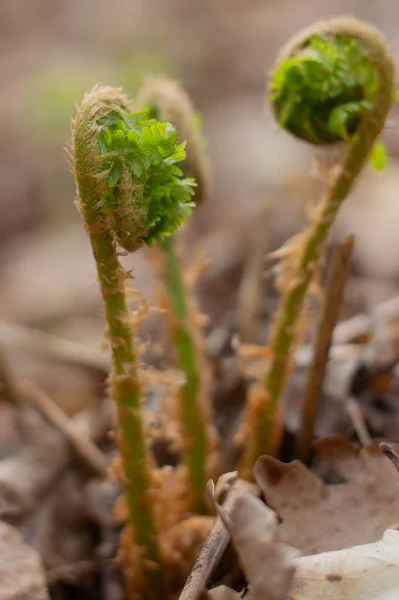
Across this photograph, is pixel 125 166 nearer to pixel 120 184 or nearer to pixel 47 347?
pixel 120 184

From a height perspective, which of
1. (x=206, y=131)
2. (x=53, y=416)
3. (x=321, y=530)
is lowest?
(x=321, y=530)

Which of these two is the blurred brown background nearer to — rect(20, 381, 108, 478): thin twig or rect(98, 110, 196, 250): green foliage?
rect(98, 110, 196, 250): green foliage

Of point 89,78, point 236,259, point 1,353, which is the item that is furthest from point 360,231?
point 89,78

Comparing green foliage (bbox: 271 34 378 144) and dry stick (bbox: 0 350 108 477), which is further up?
green foliage (bbox: 271 34 378 144)

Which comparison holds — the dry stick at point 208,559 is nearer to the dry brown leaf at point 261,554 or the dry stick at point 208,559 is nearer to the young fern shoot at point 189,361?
the dry brown leaf at point 261,554

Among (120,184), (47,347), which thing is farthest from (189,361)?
(120,184)

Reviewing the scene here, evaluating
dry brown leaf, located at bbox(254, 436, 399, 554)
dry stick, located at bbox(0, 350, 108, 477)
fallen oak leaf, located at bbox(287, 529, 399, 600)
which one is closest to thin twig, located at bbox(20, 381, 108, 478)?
dry stick, located at bbox(0, 350, 108, 477)
